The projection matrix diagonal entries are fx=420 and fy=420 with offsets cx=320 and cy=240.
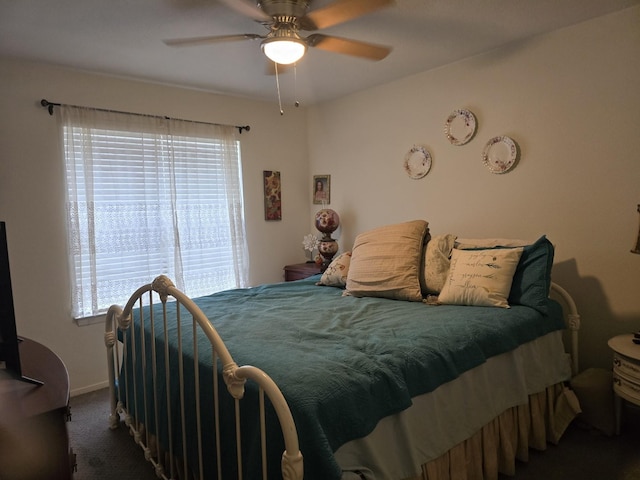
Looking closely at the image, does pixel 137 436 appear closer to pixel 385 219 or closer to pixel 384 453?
pixel 384 453

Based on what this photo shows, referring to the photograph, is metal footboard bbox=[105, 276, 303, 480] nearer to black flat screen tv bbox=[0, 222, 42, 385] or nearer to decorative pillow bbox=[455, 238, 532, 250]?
black flat screen tv bbox=[0, 222, 42, 385]

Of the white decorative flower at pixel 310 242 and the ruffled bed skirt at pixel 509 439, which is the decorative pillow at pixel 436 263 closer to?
the ruffled bed skirt at pixel 509 439

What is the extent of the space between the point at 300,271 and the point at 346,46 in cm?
211

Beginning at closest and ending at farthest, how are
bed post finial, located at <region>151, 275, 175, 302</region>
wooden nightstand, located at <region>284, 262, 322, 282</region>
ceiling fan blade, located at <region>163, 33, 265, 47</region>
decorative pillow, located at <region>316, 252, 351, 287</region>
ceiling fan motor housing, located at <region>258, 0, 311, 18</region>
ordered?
bed post finial, located at <region>151, 275, 175, 302</region> < ceiling fan motor housing, located at <region>258, 0, 311, 18</region> < ceiling fan blade, located at <region>163, 33, 265, 47</region> < decorative pillow, located at <region>316, 252, 351, 287</region> < wooden nightstand, located at <region>284, 262, 322, 282</region>

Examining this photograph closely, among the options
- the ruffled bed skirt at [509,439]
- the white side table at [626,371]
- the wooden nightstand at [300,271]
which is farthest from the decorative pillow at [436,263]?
the wooden nightstand at [300,271]

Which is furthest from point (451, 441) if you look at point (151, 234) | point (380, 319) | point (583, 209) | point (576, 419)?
point (151, 234)

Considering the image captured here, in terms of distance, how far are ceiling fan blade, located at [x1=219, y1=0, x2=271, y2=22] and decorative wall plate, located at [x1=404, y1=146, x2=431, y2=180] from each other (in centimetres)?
171

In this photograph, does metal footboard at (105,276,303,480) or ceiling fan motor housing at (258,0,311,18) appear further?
ceiling fan motor housing at (258,0,311,18)

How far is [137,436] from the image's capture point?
211 centimetres

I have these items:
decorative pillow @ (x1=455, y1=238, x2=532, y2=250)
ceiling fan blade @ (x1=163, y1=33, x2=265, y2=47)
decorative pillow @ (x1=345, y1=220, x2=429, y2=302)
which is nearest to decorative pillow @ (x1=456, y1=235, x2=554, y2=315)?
decorative pillow @ (x1=455, y1=238, x2=532, y2=250)

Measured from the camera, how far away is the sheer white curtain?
3002 millimetres

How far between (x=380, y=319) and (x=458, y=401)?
1.77 ft

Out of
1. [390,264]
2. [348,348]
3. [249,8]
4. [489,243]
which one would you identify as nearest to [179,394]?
[348,348]

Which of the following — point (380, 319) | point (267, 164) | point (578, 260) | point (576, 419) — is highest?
point (267, 164)
